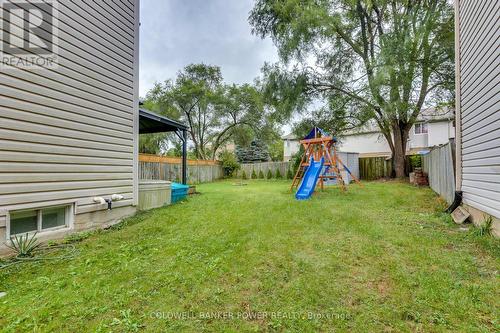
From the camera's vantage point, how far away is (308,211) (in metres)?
5.21

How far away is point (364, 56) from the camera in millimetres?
10383

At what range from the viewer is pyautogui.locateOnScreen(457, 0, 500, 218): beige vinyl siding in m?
3.23

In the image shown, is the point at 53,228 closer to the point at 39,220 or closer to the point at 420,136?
the point at 39,220

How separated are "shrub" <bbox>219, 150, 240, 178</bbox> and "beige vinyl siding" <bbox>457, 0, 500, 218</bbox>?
47.2 feet

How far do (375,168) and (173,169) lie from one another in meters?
10.6

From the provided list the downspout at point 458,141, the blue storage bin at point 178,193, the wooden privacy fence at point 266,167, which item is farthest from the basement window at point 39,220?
the wooden privacy fence at point 266,167

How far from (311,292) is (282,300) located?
0.96ft

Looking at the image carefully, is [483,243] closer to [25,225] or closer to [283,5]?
[25,225]

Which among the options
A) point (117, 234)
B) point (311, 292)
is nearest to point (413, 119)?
point (311, 292)

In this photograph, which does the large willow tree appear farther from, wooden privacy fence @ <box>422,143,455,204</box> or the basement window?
the basement window

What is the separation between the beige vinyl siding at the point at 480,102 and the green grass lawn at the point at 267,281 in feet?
2.49

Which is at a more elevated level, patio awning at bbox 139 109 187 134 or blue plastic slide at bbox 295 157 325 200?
patio awning at bbox 139 109 187 134

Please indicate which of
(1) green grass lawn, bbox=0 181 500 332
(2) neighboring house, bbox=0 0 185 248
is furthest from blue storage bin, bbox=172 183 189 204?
(1) green grass lawn, bbox=0 181 500 332

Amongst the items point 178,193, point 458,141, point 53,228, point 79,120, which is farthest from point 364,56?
point 53,228
